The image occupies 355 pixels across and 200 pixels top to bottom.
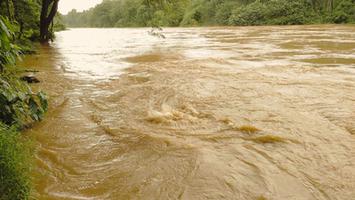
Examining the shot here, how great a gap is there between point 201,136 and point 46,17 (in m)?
11.8

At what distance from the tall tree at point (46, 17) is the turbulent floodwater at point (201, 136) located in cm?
646

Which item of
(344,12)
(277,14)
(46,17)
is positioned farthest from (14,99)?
(277,14)

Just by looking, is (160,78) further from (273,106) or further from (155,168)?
(155,168)

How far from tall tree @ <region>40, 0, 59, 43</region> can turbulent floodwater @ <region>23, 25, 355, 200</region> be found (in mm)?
6462

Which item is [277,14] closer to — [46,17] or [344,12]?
[344,12]

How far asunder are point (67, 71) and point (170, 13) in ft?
10.4

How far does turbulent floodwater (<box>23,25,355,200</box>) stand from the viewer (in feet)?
9.29

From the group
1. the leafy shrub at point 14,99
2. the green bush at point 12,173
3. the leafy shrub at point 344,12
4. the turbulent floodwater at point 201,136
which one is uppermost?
the leafy shrub at point 344,12

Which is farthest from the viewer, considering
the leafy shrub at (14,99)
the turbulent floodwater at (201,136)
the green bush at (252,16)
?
the green bush at (252,16)

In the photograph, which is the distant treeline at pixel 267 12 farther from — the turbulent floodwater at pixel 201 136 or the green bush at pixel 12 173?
the green bush at pixel 12 173

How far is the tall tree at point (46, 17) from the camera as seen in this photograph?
12.7 meters

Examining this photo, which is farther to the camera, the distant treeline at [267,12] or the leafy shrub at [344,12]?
the distant treeline at [267,12]

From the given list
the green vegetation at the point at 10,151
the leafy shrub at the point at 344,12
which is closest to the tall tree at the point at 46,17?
the green vegetation at the point at 10,151

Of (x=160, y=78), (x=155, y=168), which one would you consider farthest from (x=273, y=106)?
(x=160, y=78)
